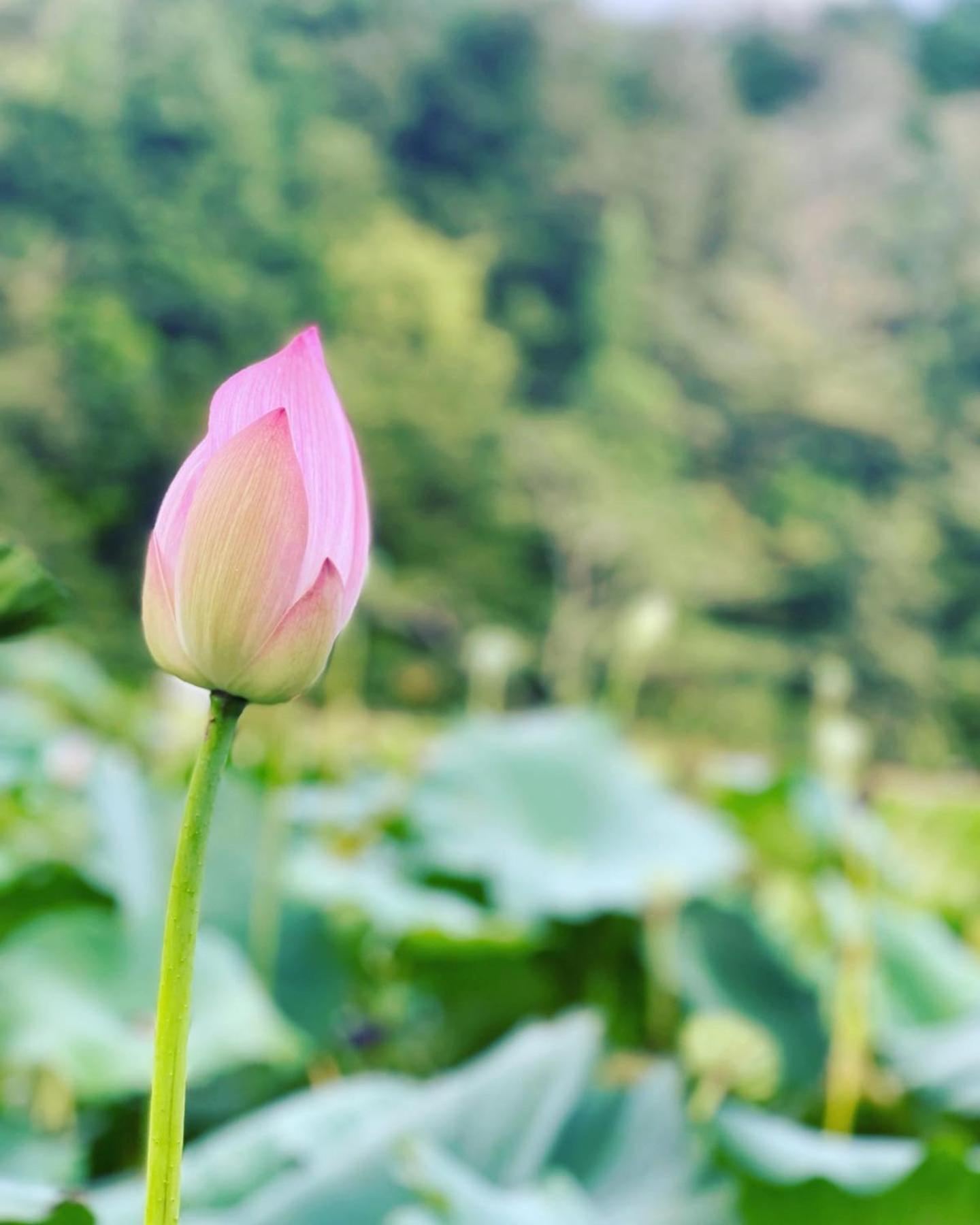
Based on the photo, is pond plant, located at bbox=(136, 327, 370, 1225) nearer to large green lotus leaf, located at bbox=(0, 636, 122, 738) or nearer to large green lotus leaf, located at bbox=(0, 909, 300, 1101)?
large green lotus leaf, located at bbox=(0, 909, 300, 1101)

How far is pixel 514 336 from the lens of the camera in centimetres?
882

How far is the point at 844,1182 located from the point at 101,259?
7308 mm

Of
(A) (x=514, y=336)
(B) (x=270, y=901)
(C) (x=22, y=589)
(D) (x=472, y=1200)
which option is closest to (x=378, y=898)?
(B) (x=270, y=901)

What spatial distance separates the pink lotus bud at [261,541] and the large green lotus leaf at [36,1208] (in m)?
0.10

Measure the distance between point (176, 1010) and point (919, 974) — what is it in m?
0.72

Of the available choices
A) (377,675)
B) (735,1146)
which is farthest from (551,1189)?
(377,675)

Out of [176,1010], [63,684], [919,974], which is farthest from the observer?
[63,684]

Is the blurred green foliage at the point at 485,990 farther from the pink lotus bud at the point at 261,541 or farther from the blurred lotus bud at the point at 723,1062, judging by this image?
the pink lotus bud at the point at 261,541

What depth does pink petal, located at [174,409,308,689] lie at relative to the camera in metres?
0.13

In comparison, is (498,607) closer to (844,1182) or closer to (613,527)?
(613,527)

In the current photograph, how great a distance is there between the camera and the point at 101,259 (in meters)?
6.94

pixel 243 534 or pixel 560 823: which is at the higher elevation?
pixel 243 534

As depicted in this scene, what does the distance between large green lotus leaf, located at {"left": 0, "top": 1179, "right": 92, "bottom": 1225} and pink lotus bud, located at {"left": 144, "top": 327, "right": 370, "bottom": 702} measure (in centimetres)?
10

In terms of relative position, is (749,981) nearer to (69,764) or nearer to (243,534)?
(69,764)
